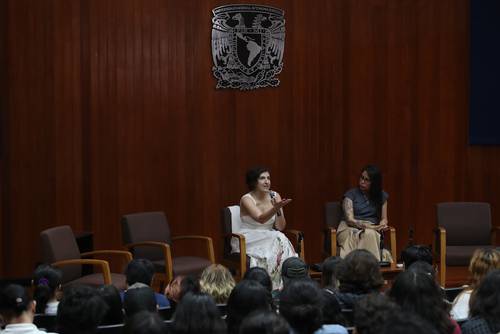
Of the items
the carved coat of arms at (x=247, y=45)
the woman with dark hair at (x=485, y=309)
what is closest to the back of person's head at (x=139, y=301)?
the woman with dark hair at (x=485, y=309)

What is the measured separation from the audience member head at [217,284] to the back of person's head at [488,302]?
134cm

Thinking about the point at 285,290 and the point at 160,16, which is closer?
the point at 285,290

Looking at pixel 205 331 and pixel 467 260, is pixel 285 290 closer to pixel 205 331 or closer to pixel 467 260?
pixel 205 331

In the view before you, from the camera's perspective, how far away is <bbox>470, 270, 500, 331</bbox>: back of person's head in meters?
3.61

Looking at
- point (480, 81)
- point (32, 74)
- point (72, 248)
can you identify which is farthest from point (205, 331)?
point (480, 81)

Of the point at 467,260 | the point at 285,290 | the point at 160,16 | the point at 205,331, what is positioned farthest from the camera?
the point at 160,16

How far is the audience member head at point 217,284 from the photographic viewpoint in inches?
176

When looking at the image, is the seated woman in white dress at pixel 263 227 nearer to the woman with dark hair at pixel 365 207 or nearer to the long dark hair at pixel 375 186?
the woman with dark hair at pixel 365 207

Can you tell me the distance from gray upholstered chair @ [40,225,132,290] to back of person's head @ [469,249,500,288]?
2.71 meters

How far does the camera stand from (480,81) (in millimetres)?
8727

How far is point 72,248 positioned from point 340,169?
3110mm

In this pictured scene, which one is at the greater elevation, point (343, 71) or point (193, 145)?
point (343, 71)

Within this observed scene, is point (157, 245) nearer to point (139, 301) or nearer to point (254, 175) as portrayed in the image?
point (254, 175)

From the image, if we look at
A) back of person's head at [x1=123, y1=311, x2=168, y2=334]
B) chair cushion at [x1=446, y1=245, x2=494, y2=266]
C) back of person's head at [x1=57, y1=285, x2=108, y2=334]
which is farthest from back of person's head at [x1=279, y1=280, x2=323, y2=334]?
chair cushion at [x1=446, y1=245, x2=494, y2=266]
